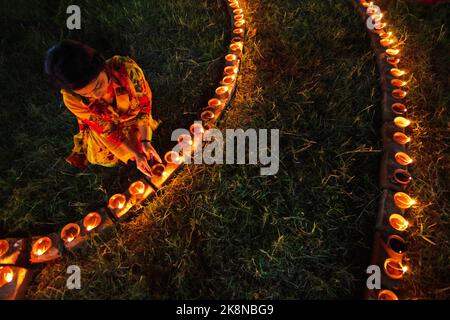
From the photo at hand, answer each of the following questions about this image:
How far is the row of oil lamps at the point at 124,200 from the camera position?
211cm

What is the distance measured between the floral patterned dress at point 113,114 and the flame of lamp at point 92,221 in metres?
0.47

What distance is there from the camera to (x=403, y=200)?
215 cm

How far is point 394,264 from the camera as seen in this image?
6.19 ft

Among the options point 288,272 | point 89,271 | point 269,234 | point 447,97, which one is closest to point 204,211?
point 269,234

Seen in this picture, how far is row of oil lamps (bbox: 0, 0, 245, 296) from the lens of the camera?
211 cm

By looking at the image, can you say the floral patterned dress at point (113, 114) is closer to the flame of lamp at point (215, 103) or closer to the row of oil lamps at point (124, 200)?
the row of oil lamps at point (124, 200)

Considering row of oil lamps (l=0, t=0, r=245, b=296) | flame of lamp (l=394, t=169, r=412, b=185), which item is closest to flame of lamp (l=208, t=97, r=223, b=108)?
row of oil lamps (l=0, t=0, r=245, b=296)

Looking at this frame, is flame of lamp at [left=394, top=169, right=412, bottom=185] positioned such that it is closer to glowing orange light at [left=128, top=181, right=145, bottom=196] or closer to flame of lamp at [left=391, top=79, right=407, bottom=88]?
flame of lamp at [left=391, top=79, right=407, bottom=88]

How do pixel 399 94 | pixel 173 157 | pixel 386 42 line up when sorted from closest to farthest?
pixel 173 157, pixel 399 94, pixel 386 42

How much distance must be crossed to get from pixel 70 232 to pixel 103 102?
96 cm

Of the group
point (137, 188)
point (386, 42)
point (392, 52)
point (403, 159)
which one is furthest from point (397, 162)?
point (137, 188)

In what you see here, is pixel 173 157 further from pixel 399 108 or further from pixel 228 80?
pixel 399 108
